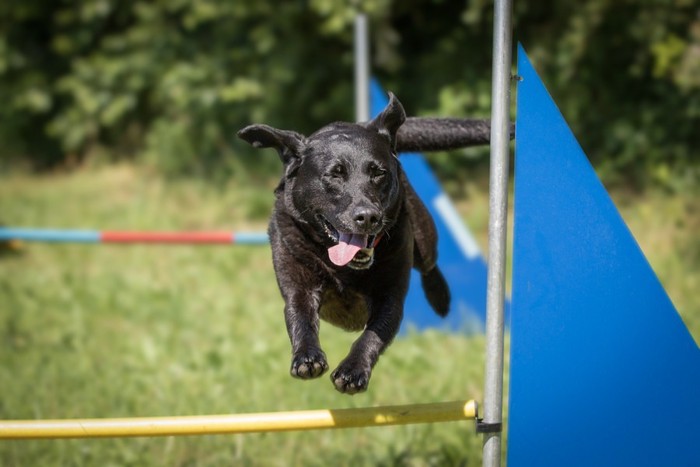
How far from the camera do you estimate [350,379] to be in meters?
3.04

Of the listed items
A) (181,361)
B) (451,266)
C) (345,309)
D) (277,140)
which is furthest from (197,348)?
(277,140)

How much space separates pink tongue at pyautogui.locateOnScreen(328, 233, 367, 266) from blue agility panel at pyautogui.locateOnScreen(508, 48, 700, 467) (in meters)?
0.59

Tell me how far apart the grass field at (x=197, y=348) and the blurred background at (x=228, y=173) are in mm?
19

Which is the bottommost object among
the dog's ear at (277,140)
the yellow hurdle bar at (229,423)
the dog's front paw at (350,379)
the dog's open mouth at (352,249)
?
the yellow hurdle bar at (229,423)

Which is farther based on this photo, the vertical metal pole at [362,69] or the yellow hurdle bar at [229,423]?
the vertical metal pole at [362,69]

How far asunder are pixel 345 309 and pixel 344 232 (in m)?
0.52

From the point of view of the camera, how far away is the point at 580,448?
10.4 feet

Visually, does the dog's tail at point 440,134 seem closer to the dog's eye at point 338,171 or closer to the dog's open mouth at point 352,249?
the dog's eye at point 338,171

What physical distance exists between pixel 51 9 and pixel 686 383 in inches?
529

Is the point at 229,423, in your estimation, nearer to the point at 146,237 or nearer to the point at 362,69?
the point at 146,237

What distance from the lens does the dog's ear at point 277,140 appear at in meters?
3.44

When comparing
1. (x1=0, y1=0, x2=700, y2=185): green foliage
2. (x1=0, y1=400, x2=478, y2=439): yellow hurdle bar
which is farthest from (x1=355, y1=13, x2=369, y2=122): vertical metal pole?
(x1=0, y1=400, x2=478, y2=439): yellow hurdle bar

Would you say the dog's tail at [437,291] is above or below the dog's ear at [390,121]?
below

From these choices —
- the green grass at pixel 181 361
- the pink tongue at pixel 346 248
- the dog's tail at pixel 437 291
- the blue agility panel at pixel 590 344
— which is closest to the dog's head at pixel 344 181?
the pink tongue at pixel 346 248
